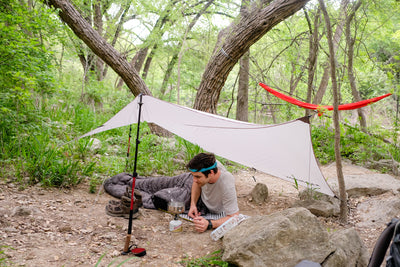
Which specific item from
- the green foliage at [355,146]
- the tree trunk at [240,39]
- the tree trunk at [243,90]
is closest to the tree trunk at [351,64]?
the green foliage at [355,146]

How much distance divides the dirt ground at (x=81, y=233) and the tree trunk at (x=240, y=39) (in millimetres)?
1783

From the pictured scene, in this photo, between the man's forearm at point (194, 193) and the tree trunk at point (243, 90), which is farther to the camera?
the tree trunk at point (243, 90)

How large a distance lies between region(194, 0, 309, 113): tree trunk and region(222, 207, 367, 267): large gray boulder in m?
2.38

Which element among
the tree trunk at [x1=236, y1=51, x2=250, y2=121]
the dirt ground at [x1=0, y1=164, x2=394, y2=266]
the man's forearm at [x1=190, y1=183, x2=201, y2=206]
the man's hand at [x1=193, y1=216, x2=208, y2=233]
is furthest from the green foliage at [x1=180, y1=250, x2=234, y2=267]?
the tree trunk at [x1=236, y1=51, x2=250, y2=121]

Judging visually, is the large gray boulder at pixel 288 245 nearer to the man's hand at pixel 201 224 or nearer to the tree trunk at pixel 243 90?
the man's hand at pixel 201 224

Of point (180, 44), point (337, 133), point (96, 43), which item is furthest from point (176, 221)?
point (180, 44)

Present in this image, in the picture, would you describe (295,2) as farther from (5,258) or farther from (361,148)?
(5,258)

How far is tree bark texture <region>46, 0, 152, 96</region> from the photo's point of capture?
150 inches

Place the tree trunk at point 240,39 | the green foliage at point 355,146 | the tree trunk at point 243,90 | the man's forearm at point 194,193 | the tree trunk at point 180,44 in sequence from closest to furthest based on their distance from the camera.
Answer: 1. the man's forearm at point 194,193
2. the tree trunk at point 240,39
3. the green foliage at point 355,146
4. the tree trunk at point 243,90
5. the tree trunk at point 180,44

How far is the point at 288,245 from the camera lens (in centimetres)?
163

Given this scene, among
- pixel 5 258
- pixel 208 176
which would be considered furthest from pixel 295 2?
pixel 5 258

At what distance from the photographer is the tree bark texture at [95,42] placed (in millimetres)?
3821

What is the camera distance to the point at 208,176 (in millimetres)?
2250

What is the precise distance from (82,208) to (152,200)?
2.01ft
